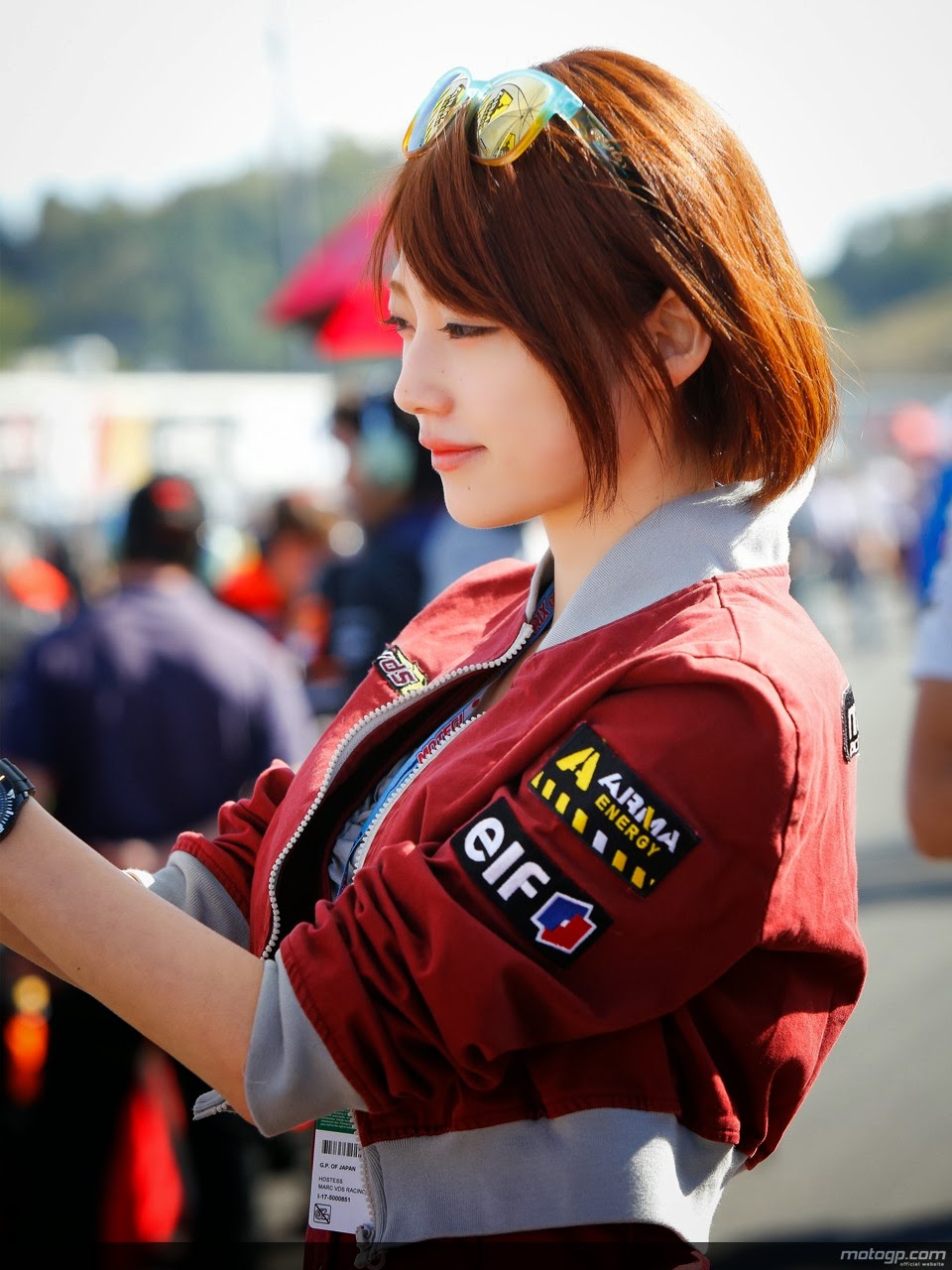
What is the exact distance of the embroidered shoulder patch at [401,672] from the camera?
5.09ft

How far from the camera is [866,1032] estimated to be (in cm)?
470

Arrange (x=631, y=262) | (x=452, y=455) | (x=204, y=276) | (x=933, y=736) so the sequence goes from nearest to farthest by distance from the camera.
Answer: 1. (x=631, y=262)
2. (x=452, y=455)
3. (x=933, y=736)
4. (x=204, y=276)

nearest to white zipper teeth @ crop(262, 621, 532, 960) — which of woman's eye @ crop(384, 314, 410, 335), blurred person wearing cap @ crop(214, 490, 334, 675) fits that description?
woman's eye @ crop(384, 314, 410, 335)

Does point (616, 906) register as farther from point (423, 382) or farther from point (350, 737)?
point (423, 382)

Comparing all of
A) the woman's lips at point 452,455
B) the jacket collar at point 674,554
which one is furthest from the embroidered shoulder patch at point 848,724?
the woman's lips at point 452,455

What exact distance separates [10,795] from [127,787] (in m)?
2.17

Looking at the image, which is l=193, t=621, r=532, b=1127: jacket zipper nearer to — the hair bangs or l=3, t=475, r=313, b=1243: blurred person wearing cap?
the hair bangs

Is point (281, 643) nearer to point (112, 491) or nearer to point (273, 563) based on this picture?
point (273, 563)

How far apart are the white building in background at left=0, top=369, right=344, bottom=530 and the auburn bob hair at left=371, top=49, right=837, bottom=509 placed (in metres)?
15.9

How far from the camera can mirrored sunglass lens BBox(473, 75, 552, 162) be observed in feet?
4.28

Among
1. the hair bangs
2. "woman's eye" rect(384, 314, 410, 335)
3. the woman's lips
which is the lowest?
the woman's lips

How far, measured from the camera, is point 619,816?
1173 mm

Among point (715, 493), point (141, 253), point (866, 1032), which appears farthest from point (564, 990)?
point (141, 253)

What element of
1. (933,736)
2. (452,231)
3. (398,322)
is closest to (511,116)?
(452,231)
